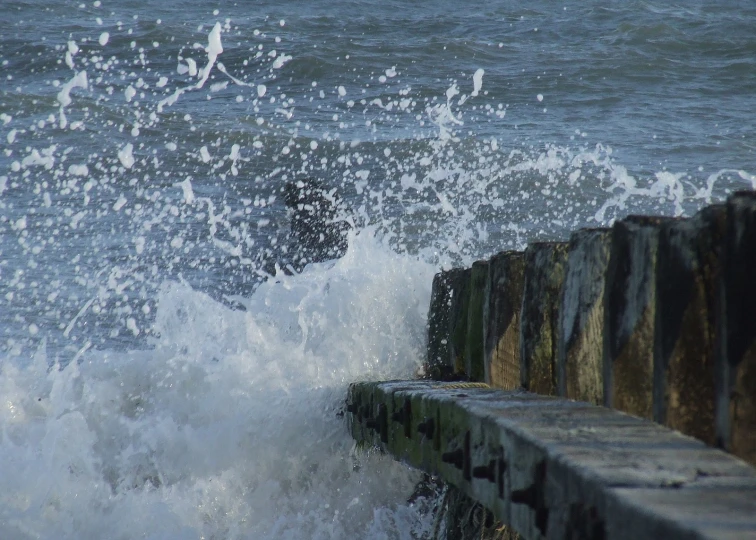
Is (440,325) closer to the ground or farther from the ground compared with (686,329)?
closer to the ground

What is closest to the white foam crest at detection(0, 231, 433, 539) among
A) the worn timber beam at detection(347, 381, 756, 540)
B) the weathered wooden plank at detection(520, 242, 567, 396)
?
the weathered wooden plank at detection(520, 242, 567, 396)

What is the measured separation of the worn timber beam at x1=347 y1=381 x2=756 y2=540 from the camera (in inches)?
44.1

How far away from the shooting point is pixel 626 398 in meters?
1.82

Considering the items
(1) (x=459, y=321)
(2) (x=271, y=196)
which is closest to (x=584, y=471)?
(1) (x=459, y=321)

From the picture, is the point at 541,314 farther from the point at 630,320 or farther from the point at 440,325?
the point at 440,325

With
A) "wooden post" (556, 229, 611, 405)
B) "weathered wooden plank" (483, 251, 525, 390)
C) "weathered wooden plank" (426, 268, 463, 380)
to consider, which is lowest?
"weathered wooden plank" (426, 268, 463, 380)

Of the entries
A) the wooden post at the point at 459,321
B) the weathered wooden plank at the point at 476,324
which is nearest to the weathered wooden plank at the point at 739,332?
the weathered wooden plank at the point at 476,324

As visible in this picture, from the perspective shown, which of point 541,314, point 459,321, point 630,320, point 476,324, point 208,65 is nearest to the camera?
point 630,320

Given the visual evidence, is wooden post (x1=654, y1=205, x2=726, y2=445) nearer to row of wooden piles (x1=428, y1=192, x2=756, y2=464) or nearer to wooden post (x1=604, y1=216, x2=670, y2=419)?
row of wooden piles (x1=428, y1=192, x2=756, y2=464)

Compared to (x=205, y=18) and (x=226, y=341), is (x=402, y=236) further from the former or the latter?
(x=205, y=18)

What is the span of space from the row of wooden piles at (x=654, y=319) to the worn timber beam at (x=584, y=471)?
6 cm

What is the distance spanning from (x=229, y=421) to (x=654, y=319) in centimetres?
324

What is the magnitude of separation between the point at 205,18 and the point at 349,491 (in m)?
14.2

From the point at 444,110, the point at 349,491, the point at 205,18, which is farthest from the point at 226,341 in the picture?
the point at 205,18
